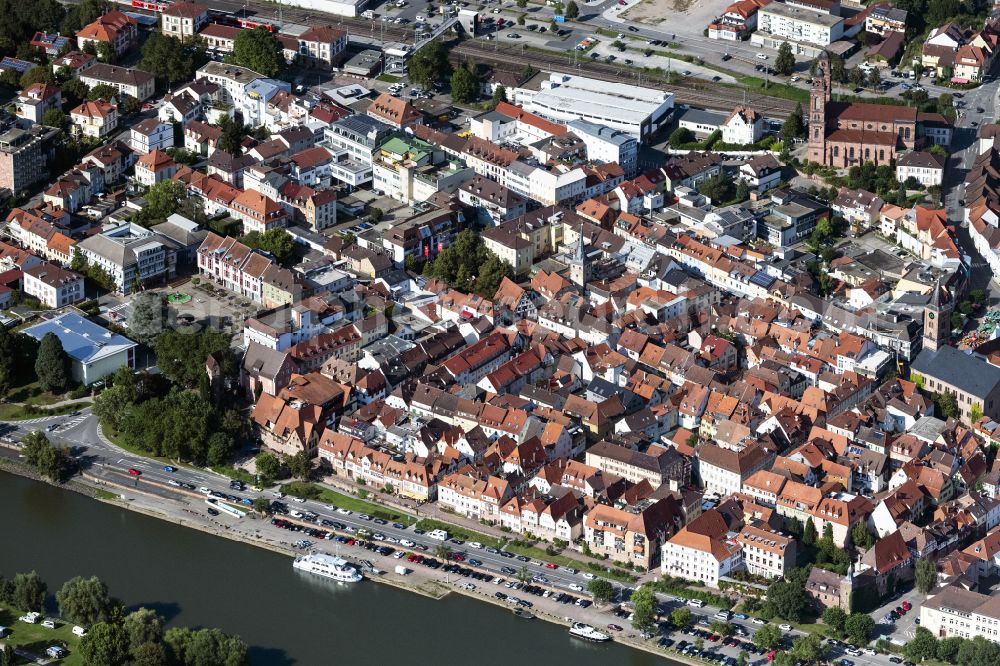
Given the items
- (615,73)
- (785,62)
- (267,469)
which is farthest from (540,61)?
(267,469)

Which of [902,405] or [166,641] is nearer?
[166,641]

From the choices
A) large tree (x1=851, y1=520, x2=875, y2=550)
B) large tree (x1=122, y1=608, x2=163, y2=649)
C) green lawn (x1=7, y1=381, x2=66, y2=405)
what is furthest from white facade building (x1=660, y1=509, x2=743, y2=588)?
green lawn (x1=7, y1=381, x2=66, y2=405)

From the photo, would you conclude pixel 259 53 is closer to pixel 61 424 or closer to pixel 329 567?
pixel 61 424

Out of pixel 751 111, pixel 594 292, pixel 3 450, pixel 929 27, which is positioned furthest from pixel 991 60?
pixel 3 450

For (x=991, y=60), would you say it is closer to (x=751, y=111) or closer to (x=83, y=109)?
(x=751, y=111)

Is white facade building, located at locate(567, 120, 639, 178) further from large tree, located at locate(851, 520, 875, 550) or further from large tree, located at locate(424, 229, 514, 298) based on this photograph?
large tree, located at locate(851, 520, 875, 550)
